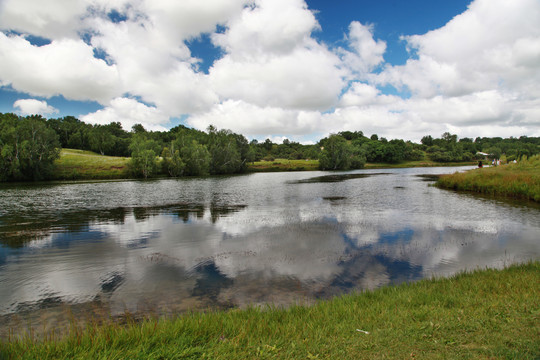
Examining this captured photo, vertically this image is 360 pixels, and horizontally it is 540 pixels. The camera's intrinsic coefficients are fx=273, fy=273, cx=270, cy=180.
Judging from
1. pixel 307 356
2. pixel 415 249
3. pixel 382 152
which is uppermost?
pixel 382 152

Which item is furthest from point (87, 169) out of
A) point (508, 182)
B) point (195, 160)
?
point (508, 182)

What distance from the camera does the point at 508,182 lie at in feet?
106

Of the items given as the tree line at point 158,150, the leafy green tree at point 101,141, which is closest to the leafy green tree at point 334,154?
the tree line at point 158,150

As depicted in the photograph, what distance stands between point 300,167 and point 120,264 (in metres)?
126

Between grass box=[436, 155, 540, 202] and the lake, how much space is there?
552 centimetres

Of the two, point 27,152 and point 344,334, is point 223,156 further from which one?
point 344,334

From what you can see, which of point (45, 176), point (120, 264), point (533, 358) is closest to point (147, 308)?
point (120, 264)

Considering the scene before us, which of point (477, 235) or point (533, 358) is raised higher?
point (533, 358)

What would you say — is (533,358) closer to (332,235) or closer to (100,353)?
(100,353)

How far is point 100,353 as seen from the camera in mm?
4957

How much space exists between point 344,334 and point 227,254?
30.4 ft

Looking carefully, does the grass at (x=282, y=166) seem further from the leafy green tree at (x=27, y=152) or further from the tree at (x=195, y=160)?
the leafy green tree at (x=27, y=152)

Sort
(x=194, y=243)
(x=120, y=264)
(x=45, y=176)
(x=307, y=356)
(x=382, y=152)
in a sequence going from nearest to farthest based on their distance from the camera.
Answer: (x=307, y=356) < (x=120, y=264) < (x=194, y=243) < (x=45, y=176) < (x=382, y=152)

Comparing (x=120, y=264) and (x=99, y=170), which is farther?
(x=99, y=170)
